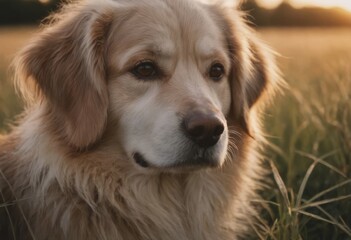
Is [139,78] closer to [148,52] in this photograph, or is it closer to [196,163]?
[148,52]

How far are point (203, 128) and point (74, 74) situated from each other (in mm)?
876

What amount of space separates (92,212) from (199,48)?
3.79 ft

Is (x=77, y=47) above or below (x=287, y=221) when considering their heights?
above

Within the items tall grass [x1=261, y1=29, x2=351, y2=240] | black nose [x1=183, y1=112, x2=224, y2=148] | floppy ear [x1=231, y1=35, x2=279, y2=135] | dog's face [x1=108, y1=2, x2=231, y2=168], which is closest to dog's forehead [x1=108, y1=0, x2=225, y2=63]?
dog's face [x1=108, y1=2, x2=231, y2=168]

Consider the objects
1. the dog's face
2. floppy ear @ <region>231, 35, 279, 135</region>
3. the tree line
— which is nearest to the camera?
the dog's face

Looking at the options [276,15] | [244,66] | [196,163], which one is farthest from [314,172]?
[276,15]

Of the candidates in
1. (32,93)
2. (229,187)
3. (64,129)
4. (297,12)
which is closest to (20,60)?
(32,93)

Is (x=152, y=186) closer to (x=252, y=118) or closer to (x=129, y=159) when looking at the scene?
(x=129, y=159)

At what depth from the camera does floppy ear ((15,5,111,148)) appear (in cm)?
305

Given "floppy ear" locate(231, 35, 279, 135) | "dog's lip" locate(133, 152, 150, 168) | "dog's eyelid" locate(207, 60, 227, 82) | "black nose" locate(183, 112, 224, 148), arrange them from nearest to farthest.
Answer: "black nose" locate(183, 112, 224, 148)
"dog's lip" locate(133, 152, 150, 168)
"dog's eyelid" locate(207, 60, 227, 82)
"floppy ear" locate(231, 35, 279, 135)

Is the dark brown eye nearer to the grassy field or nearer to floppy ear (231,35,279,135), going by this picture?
floppy ear (231,35,279,135)

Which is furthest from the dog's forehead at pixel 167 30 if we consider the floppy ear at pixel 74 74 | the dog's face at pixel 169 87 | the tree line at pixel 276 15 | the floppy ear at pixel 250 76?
the tree line at pixel 276 15

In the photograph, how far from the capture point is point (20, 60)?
10.5ft

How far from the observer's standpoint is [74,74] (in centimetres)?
314
